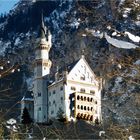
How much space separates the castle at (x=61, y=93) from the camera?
6744 cm

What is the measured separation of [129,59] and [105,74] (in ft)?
0.78

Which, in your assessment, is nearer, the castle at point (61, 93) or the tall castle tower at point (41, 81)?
the castle at point (61, 93)

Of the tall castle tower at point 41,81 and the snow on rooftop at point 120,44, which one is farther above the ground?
the tall castle tower at point 41,81

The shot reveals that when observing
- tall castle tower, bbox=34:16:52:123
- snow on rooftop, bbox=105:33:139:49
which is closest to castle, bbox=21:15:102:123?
tall castle tower, bbox=34:16:52:123

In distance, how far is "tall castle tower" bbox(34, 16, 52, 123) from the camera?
235 ft

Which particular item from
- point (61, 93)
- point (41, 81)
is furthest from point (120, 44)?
point (41, 81)

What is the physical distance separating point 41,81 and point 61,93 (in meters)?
4.61

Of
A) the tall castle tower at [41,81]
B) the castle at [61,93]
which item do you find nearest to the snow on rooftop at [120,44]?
the castle at [61,93]

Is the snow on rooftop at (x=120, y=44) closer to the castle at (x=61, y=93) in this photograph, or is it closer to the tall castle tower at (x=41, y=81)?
the castle at (x=61, y=93)

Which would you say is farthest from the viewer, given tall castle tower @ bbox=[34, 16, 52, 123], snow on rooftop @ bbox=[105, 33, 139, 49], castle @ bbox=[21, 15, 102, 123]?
tall castle tower @ bbox=[34, 16, 52, 123]

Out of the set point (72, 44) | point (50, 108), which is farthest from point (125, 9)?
point (72, 44)

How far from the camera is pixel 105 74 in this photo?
17.2 ft

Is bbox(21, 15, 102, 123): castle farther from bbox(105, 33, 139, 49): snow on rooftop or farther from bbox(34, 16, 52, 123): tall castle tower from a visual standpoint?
bbox(105, 33, 139, 49): snow on rooftop

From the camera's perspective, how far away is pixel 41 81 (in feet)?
242
